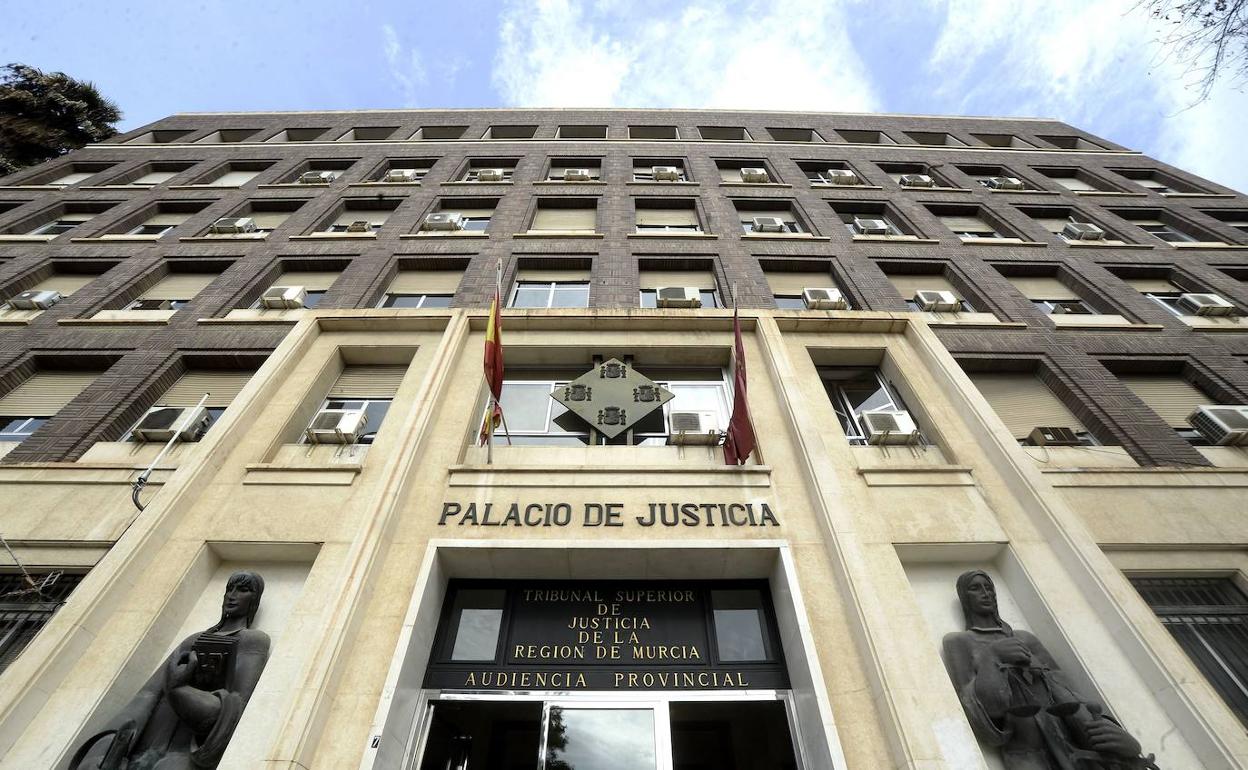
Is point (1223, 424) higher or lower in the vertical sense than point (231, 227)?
lower

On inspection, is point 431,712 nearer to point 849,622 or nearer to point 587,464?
point 587,464

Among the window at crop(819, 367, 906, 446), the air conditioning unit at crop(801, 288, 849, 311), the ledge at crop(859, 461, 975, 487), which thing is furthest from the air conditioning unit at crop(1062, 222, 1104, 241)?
the ledge at crop(859, 461, 975, 487)

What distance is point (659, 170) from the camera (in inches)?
663

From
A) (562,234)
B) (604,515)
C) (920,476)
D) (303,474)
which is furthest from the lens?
(562,234)

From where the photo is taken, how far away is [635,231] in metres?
13.6

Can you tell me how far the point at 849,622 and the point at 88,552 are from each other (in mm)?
10110

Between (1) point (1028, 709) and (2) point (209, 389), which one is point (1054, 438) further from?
(2) point (209, 389)

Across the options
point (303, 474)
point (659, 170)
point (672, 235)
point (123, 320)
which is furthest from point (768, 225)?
point (123, 320)

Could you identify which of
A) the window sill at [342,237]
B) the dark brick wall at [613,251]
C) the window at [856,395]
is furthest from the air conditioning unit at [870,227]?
the window sill at [342,237]

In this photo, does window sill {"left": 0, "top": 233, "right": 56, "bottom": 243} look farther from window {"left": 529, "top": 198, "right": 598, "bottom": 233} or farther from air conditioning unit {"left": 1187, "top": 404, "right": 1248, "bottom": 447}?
air conditioning unit {"left": 1187, "top": 404, "right": 1248, "bottom": 447}

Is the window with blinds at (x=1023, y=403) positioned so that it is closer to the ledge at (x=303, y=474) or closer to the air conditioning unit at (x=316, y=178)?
the ledge at (x=303, y=474)

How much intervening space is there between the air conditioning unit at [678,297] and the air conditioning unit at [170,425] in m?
8.88

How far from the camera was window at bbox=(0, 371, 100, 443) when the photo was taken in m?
9.27

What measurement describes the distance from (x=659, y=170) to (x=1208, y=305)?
1408 cm
